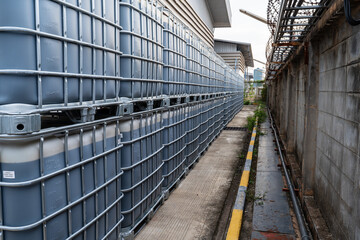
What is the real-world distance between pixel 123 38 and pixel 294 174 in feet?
14.7

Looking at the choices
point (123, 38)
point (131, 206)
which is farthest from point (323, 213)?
point (123, 38)

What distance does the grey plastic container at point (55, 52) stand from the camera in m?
2.16

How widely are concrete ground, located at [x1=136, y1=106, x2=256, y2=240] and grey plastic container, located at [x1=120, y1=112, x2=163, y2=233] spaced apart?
0.29 m

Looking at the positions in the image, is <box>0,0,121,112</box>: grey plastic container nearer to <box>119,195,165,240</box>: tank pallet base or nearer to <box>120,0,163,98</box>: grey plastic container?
<box>120,0,163,98</box>: grey plastic container

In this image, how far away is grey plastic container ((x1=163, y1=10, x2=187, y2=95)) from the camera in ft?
18.0

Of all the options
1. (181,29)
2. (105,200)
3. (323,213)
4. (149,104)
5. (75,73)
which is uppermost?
(181,29)

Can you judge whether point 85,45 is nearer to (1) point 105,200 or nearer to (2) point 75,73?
(2) point 75,73

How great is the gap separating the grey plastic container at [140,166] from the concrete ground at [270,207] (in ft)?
5.42

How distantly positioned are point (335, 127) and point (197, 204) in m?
2.80

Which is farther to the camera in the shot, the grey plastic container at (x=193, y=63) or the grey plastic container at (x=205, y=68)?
the grey plastic container at (x=205, y=68)

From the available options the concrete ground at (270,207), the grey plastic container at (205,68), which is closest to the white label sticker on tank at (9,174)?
the concrete ground at (270,207)

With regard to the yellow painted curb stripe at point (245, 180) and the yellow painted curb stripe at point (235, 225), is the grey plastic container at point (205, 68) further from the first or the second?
the yellow painted curb stripe at point (235, 225)

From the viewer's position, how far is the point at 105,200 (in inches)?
131

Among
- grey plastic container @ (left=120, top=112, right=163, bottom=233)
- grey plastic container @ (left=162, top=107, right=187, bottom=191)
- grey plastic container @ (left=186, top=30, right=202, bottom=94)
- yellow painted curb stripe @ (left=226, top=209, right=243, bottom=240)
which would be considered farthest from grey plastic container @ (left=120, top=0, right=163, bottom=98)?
yellow painted curb stripe @ (left=226, top=209, right=243, bottom=240)
